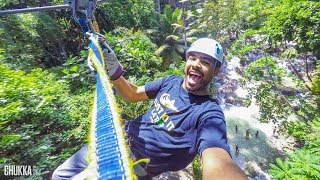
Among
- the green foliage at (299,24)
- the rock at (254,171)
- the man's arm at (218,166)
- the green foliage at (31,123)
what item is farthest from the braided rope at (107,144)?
the rock at (254,171)

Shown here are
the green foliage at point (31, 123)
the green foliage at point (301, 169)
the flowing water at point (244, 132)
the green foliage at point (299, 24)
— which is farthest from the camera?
the flowing water at point (244, 132)

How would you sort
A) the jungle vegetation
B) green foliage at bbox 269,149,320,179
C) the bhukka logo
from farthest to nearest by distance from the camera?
green foliage at bbox 269,149,320,179
the jungle vegetation
the bhukka logo

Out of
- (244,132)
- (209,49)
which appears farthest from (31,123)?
(244,132)

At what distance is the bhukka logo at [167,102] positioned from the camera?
1.81 meters

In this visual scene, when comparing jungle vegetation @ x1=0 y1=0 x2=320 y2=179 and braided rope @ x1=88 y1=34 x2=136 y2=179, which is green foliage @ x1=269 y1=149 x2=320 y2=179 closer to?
jungle vegetation @ x1=0 y1=0 x2=320 y2=179

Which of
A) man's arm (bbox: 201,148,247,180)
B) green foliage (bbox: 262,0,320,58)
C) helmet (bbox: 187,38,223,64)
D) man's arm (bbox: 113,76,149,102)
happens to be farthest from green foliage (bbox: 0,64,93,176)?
green foliage (bbox: 262,0,320,58)

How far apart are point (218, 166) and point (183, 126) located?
1.68ft

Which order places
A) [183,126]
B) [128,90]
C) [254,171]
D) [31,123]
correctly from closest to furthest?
[183,126]
[128,90]
[31,123]
[254,171]

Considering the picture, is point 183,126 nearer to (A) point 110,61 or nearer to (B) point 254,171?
(A) point 110,61

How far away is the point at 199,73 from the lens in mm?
1875

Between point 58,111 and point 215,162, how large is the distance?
118 inches

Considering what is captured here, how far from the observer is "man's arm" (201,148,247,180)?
3.55ft

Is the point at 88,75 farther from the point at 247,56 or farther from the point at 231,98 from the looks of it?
the point at 247,56

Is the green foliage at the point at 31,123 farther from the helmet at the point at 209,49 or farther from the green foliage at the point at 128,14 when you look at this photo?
the green foliage at the point at 128,14
